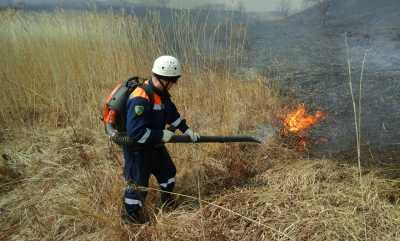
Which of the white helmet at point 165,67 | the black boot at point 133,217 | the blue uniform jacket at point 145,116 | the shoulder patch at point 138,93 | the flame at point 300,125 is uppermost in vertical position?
the white helmet at point 165,67

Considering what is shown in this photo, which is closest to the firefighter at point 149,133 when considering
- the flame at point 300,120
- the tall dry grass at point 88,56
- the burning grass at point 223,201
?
the burning grass at point 223,201

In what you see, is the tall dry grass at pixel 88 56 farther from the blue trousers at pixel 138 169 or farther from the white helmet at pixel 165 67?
the white helmet at pixel 165 67

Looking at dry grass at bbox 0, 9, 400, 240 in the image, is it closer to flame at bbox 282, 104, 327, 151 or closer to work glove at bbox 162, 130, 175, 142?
flame at bbox 282, 104, 327, 151

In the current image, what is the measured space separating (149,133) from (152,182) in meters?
1.04

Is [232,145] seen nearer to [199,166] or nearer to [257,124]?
[199,166]

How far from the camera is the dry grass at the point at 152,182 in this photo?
297 centimetres

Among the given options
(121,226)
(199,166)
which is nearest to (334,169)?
(199,166)

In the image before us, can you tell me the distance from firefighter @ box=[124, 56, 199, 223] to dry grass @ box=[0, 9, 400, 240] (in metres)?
0.24

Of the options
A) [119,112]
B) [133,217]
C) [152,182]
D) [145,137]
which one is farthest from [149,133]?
[152,182]

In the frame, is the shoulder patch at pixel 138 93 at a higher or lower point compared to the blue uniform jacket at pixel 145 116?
higher

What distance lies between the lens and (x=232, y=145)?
170 inches

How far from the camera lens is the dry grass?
9.74 feet

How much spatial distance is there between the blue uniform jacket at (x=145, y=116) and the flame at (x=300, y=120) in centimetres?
238

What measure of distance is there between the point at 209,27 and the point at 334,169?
3.08 m
